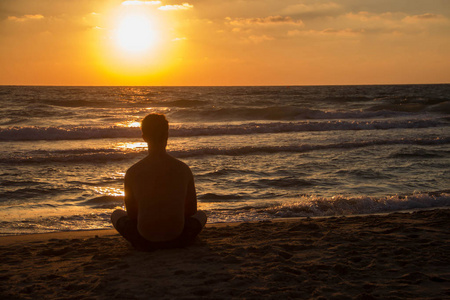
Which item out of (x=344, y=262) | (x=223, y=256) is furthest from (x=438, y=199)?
(x=223, y=256)

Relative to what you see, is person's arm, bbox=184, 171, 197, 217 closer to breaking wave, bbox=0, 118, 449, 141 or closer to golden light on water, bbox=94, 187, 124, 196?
golden light on water, bbox=94, 187, 124, 196

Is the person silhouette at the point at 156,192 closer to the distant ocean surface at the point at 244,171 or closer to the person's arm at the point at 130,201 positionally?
the person's arm at the point at 130,201

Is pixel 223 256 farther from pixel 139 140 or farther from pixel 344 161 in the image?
pixel 139 140

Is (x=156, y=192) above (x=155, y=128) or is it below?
below

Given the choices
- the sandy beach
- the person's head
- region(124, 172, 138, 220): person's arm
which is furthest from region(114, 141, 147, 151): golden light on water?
the person's head

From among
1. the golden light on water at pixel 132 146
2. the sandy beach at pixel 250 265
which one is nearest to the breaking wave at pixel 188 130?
the golden light on water at pixel 132 146

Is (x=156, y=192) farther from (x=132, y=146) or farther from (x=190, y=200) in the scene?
(x=132, y=146)

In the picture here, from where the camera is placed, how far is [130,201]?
426 cm

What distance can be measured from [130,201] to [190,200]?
1.86 ft

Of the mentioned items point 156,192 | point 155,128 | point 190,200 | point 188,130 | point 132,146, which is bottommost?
point 132,146

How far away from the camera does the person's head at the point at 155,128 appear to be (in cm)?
401

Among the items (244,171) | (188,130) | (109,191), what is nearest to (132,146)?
(188,130)

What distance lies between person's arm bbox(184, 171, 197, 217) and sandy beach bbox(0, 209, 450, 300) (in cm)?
37

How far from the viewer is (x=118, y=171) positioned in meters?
10.4
